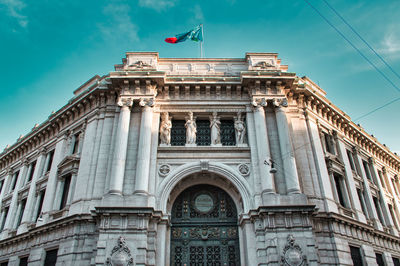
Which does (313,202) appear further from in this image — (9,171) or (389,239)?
(9,171)

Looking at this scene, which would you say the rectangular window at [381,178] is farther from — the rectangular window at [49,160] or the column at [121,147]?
the rectangular window at [49,160]

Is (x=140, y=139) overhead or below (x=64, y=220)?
overhead

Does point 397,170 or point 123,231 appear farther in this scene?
point 397,170

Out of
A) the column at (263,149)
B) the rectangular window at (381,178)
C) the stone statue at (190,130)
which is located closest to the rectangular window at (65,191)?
the stone statue at (190,130)

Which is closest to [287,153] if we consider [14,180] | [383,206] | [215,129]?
[215,129]

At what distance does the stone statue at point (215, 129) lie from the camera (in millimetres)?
19094

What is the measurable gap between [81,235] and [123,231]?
3036mm

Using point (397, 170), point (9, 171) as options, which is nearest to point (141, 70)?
point (9, 171)

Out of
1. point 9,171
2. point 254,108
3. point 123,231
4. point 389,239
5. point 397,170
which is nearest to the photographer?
point 123,231

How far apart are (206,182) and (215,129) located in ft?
11.6

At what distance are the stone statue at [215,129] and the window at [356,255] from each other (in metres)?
10.3

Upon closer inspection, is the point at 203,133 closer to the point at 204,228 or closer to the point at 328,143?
the point at 204,228

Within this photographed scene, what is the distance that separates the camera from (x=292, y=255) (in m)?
14.4

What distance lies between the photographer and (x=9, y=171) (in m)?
28.7
